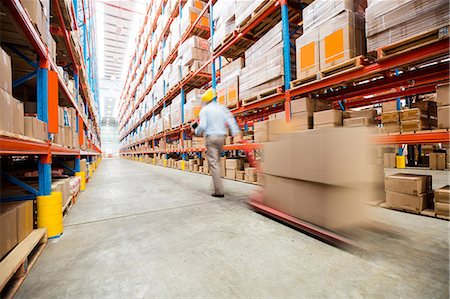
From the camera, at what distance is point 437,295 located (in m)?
1.08

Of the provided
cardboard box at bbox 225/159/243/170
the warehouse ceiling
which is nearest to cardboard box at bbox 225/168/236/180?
cardboard box at bbox 225/159/243/170

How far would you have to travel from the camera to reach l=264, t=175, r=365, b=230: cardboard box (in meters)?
1.62

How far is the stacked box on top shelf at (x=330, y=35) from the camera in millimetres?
2727

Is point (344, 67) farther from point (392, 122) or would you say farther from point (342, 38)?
point (392, 122)

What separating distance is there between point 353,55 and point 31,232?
4.00m

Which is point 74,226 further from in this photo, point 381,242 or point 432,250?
point 432,250

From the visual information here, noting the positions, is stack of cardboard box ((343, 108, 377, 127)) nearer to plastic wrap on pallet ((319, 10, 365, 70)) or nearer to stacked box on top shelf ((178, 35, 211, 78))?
plastic wrap on pallet ((319, 10, 365, 70))

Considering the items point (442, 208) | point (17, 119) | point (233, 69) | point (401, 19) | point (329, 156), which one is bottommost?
point (442, 208)

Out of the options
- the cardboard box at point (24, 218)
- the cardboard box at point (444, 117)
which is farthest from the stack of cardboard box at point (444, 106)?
the cardboard box at point (24, 218)

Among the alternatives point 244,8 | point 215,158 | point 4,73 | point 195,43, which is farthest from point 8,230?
point 195,43

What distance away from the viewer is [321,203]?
1.74 meters

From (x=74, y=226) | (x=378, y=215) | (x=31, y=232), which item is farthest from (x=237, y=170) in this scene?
(x=31, y=232)

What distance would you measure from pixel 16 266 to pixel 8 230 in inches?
13.6

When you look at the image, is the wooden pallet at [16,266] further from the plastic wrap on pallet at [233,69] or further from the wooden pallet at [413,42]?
the plastic wrap on pallet at [233,69]
